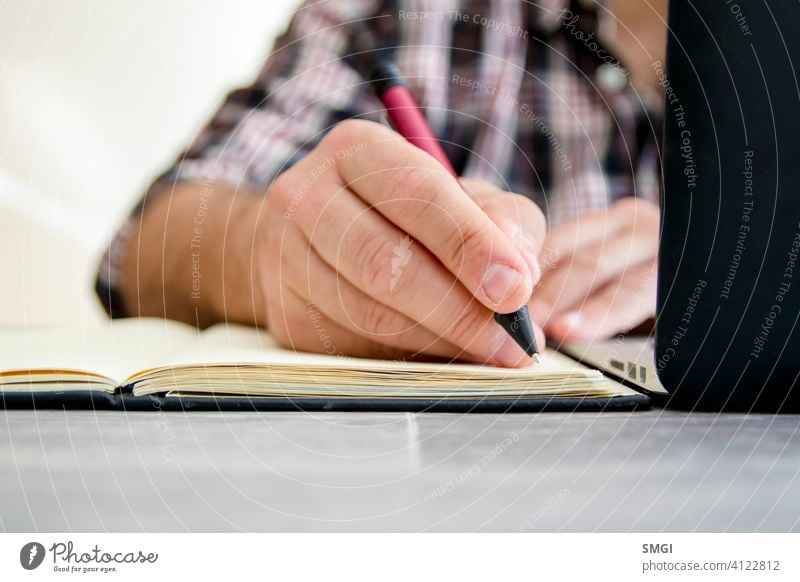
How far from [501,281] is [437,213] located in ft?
0.13

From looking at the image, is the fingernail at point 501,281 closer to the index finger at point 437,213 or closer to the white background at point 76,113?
the index finger at point 437,213

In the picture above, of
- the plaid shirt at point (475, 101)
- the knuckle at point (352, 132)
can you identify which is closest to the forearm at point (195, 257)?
the plaid shirt at point (475, 101)

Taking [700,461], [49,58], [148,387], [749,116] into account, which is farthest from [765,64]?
[49,58]

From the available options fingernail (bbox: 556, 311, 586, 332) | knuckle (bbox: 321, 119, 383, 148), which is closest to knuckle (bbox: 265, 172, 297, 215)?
knuckle (bbox: 321, 119, 383, 148)

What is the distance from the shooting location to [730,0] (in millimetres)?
238

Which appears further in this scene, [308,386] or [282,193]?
[282,193]

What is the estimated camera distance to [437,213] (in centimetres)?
28

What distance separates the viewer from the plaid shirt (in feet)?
1.84
